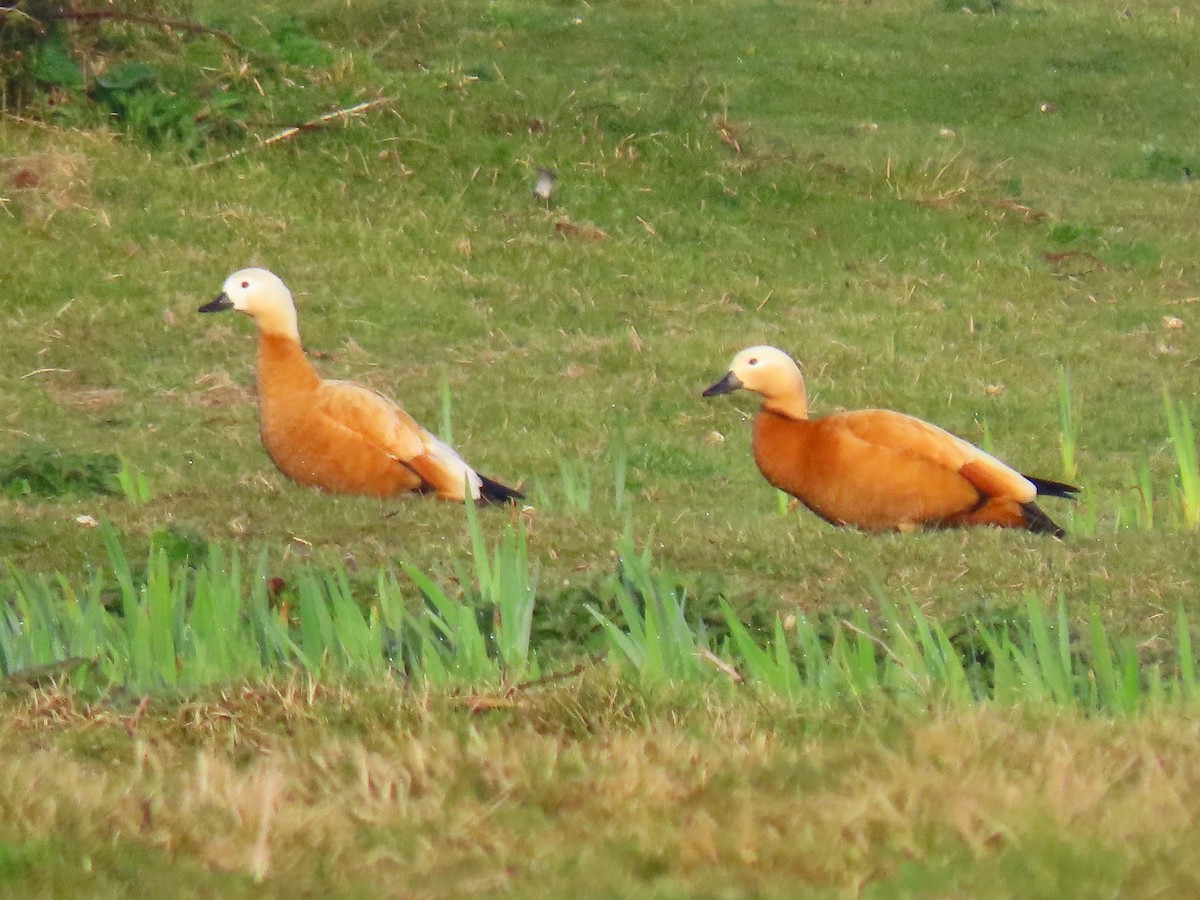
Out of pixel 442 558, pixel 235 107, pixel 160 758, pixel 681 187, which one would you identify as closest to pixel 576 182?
pixel 681 187

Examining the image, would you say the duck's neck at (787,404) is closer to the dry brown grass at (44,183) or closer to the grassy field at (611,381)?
the grassy field at (611,381)

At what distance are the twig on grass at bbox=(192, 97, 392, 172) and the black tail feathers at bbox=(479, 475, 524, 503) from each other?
5339 mm

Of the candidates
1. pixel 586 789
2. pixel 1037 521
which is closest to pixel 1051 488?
pixel 1037 521

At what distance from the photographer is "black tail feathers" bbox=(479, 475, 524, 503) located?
21.7ft

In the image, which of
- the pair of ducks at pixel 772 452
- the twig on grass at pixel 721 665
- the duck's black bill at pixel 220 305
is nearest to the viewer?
the twig on grass at pixel 721 665

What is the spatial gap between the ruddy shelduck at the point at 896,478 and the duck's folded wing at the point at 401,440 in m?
1.06

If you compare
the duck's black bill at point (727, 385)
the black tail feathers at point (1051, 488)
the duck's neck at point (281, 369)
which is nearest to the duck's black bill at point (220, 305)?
the duck's neck at point (281, 369)

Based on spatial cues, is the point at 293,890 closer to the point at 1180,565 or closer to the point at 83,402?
the point at 1180,565

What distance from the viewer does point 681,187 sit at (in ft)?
39.8

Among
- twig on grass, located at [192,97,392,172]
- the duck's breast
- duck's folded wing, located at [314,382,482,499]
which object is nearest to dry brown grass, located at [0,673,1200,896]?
the duck's breast

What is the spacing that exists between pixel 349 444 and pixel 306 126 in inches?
216

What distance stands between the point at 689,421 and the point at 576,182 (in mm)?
3435

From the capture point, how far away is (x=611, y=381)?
30.5ft

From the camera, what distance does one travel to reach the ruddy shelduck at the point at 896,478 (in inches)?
247
